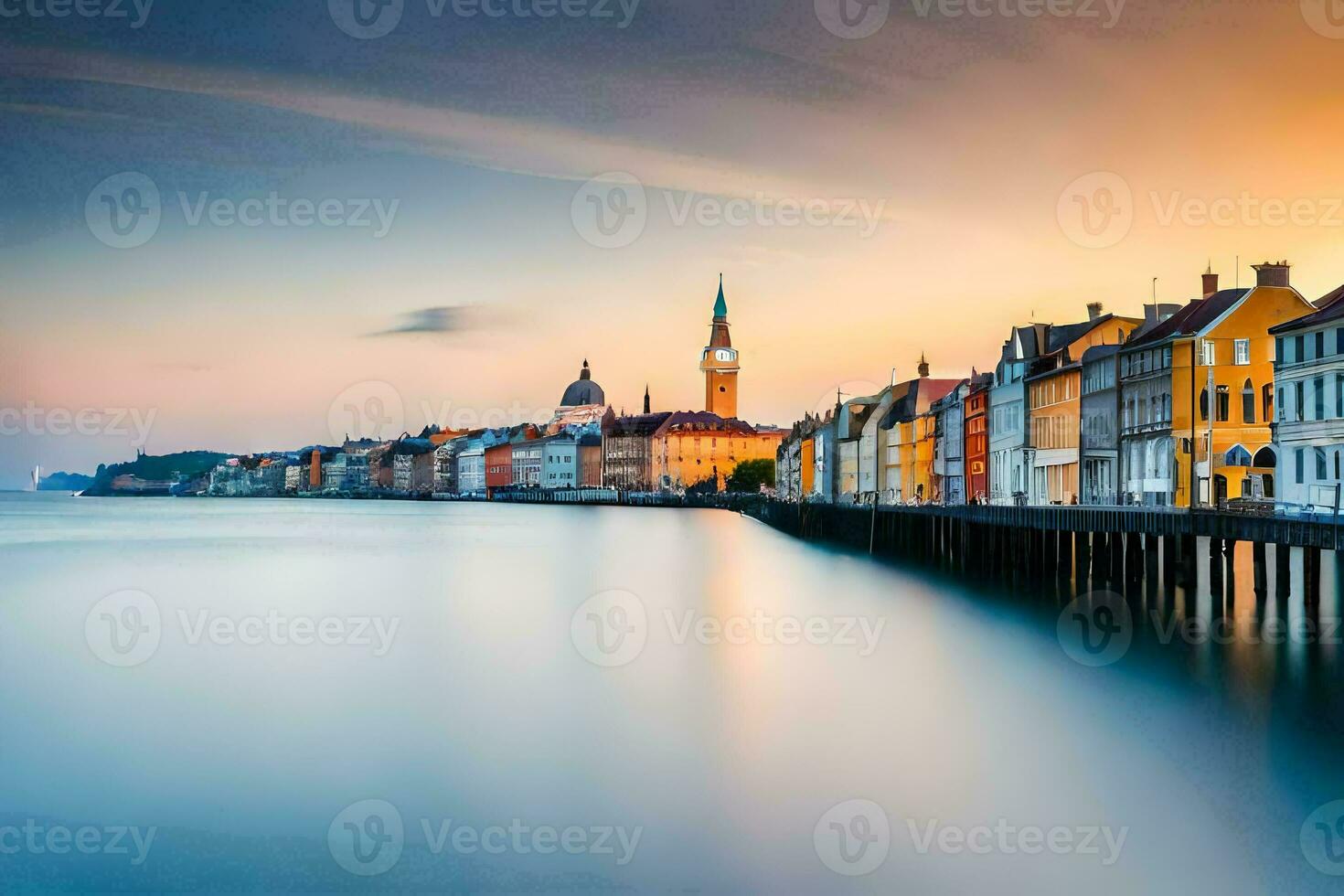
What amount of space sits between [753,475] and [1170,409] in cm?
11756

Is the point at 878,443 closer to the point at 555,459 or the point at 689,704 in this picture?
the point at 689,704

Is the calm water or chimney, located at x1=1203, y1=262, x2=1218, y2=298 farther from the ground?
chimney, located at x1=1203, y1=262, x2=1218, y2=298

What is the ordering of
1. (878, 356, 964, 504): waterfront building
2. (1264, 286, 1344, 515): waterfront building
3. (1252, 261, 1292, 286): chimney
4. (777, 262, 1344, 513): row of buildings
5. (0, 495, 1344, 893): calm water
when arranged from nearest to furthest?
1. (0, 495, 1344, 893): calm water
2. (1264, 286, 1344, 515): waterfront building
3. (777, 262, 1344, 513): row of buildings
4. (1252, 261, 1292, 286): chimney
5. (878, 356, 964, 504): waterfront building

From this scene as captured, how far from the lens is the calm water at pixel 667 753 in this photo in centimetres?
1220

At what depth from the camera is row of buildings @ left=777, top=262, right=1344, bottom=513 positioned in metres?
28.5

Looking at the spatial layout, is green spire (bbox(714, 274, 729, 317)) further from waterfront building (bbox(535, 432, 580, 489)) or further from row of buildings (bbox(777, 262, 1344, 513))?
row of buildings (bbox(777, 262, 1344, 513))

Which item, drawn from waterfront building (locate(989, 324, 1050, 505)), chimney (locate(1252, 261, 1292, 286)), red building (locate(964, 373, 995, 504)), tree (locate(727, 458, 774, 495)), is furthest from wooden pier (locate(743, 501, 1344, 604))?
tree (locate(727, 458, 774, 495))

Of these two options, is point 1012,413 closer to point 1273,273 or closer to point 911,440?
point 1273,273

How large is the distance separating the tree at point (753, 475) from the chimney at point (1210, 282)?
110 metres

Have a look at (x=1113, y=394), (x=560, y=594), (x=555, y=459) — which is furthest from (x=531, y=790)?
(x=555, y=459)

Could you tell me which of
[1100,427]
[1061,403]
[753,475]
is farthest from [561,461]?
[1100,427]

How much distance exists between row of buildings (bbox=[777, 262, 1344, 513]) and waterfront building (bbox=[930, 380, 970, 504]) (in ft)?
0.54

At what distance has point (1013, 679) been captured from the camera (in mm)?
22078

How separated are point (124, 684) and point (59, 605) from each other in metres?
16.7
